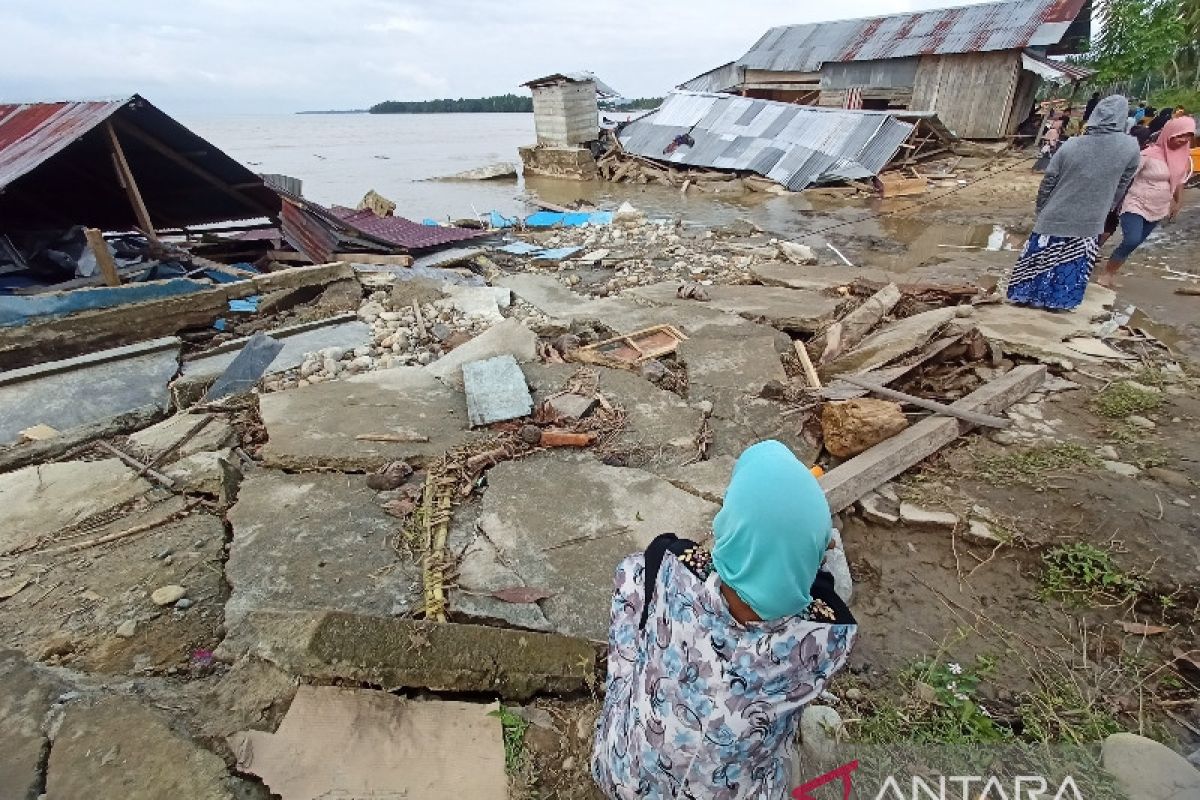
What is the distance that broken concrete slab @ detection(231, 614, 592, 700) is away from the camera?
2.03m

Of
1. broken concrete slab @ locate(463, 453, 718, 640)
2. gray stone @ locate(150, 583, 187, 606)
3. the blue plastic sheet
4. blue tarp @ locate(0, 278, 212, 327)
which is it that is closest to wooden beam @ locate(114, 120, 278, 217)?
blue tarp @ locate(0, 278, 212, 327)

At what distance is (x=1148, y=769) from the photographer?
190cm

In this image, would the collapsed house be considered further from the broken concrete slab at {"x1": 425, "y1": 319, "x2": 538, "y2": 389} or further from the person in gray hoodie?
the broken concrete slab at {"x1": 425, "y1": 319, "x2": 538, "y2": 389}

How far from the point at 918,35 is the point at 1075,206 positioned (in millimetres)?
19094

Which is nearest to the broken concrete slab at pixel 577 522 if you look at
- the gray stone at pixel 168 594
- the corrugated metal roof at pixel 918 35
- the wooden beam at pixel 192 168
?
the gray stone at pixel 168 594

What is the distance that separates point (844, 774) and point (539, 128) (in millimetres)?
22872

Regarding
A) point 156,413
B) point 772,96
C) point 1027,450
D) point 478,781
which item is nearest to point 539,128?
point 772,96

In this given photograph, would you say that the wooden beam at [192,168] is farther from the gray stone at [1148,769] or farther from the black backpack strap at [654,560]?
the gray stone at [1148,769]

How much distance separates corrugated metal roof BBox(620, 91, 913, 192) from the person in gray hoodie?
10.9m

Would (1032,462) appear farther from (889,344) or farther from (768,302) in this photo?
(768,302)

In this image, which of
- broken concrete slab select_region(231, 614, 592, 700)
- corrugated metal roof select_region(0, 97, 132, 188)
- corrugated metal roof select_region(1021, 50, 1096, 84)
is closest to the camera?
broken concrete slab select_region(231, 614, 592, 700)

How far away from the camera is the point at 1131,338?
4793mm

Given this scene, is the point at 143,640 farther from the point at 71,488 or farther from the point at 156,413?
the point at 156,413

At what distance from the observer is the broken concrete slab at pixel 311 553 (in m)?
2.49
